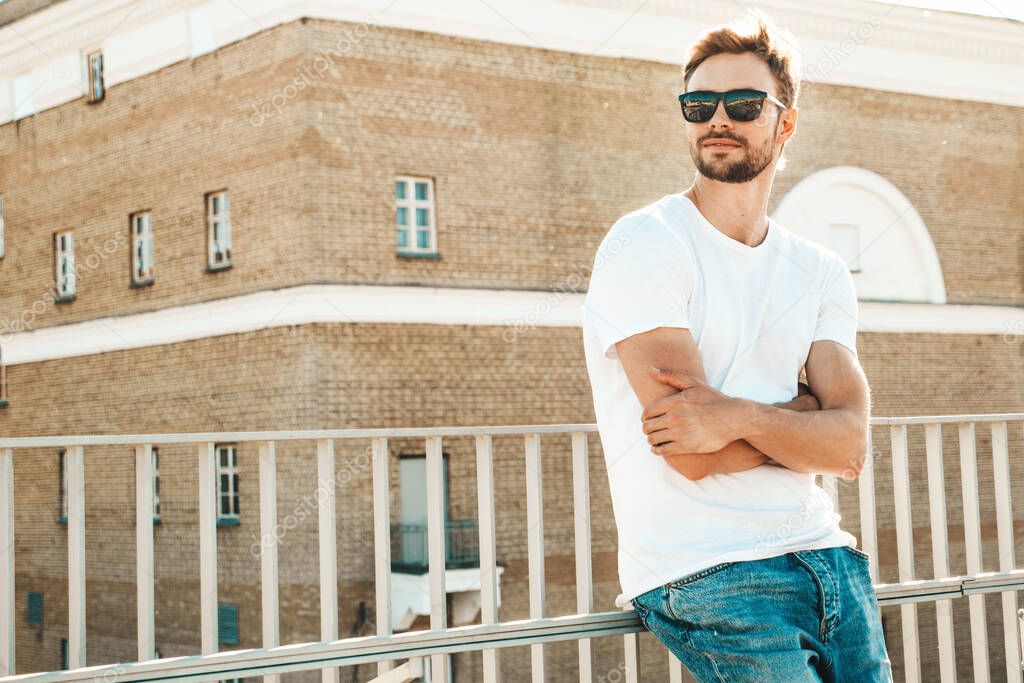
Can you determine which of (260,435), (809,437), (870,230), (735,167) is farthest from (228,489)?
(809,437)

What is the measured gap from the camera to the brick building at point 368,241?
18.7m

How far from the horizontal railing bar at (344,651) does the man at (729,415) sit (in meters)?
0.49

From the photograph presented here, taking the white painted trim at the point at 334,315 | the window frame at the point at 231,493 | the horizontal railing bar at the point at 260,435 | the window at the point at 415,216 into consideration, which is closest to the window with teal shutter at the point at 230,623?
the window frame at the point at 231,493

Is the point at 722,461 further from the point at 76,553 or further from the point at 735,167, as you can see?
the point at 76,553

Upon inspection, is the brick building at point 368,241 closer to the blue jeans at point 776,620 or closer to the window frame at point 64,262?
the window frame at point 64,262

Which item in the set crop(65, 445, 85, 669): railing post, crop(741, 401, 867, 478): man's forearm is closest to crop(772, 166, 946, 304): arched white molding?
crop(741, 401, 867, 478): man's forearm

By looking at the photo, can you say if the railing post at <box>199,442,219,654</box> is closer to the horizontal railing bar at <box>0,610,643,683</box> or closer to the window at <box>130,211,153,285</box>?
the horizontal railing bar at <box>0,610,643,683</box>

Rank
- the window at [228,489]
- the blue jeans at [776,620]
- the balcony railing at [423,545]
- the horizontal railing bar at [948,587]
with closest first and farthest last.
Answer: the blue jeans at [776,620] → the horizontal railing bar at [948,587] → the balcony railing at [423,545] → the window at [228,489]

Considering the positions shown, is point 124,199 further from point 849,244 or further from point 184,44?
point 849,244

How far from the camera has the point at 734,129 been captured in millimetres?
2869

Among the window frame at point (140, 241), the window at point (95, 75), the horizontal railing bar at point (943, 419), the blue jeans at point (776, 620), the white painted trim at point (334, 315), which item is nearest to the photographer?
the blue jeans at point (776, 620)

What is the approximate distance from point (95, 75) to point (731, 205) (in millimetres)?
21514

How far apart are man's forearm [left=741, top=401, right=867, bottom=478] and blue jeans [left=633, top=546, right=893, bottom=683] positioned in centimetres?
21

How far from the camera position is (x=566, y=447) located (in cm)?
1948
